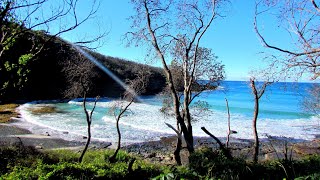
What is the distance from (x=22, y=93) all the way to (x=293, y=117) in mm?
45741

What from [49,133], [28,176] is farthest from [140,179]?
[49,133]

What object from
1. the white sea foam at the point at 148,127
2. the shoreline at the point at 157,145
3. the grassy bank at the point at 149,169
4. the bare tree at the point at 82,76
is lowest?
the shoreline at the point at 157,145

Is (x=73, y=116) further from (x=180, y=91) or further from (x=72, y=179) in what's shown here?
(x=72, y=179)

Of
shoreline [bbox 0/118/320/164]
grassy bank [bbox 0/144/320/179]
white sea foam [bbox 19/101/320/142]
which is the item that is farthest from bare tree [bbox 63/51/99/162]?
white sea foam [bbox 19/101/320/142]

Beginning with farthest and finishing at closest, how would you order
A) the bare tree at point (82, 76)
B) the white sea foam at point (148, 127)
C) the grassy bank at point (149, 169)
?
the white sea foam at point (148, 127) → the bare tree at point (82, 76) → the grassy bank at point (149, 169)

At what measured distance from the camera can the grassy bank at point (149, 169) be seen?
22.8ft

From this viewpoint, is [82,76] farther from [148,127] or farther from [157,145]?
[148,127]

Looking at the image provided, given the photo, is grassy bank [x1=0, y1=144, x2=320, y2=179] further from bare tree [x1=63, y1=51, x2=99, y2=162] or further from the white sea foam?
the white sea foam

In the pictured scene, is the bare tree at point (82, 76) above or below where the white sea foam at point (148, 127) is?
above

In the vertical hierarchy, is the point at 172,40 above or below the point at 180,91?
above

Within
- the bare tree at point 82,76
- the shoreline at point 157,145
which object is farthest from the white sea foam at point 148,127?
the bare tree at point 82,76

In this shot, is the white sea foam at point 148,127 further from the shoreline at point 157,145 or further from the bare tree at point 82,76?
the bare tree at point 82,76

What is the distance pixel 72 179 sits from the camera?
689cm

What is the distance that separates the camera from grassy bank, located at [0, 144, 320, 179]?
694 cm
